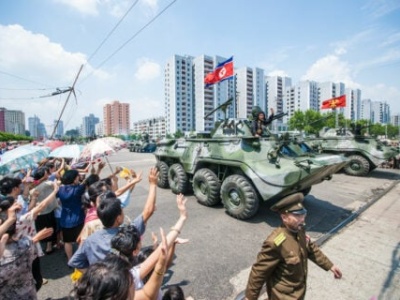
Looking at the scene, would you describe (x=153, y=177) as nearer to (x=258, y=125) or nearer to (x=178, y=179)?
(x=258, y=125)

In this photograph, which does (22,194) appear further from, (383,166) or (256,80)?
(256,80)

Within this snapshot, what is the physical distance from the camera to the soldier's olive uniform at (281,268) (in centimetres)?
208

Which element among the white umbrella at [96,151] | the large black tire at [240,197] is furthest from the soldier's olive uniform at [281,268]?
the white umbrella at [96,151]

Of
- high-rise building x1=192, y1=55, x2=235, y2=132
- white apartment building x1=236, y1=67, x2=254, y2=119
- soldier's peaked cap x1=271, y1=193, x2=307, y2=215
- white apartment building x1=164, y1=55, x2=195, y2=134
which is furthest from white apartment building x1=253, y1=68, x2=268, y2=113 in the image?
soldier's peaked cap x1=271, y1=193, x2=307, y2=215

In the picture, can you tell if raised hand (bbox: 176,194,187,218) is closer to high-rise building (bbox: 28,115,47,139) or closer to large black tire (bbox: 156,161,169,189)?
large black tire (bbox: 156,161,169,189)

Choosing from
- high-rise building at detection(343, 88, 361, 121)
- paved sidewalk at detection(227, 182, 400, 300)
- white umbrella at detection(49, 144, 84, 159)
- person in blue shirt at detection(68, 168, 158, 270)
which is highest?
high-rise building at detection(343, 88, 361, 121)

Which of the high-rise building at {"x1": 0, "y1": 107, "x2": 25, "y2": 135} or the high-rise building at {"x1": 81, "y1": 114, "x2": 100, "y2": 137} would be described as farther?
the high-rise building at {"x1": 81, "y1": 114, "x2": 100, "y2": 137}

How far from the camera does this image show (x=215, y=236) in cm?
494

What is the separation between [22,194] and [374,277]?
530cm

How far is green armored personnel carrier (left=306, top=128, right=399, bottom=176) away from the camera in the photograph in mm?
10969

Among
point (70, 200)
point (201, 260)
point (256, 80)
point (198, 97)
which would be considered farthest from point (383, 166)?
point (256, 80)

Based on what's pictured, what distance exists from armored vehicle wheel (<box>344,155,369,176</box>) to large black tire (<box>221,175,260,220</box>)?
28.0 feet

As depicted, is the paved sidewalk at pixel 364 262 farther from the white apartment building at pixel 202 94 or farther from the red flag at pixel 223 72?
the white apartment building at pixel 202 94

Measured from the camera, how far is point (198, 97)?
250ft
